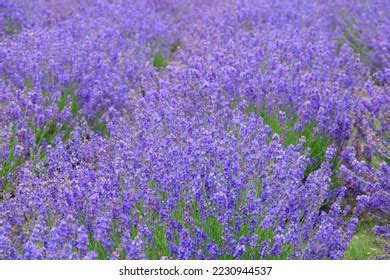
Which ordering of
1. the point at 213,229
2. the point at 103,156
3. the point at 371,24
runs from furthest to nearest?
the point at 371,24 → the point at 103,156 → the point at 213,229

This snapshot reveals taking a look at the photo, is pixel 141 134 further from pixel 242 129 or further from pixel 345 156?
pixel 345 156

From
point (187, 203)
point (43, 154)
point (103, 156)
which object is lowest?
point (43, 154)

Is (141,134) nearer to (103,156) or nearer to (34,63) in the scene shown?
(103,156)

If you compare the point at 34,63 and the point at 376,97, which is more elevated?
the point at 376,97

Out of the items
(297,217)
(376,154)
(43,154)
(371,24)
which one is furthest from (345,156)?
(371,24)

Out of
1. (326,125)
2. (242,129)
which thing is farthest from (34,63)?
(326,125)
